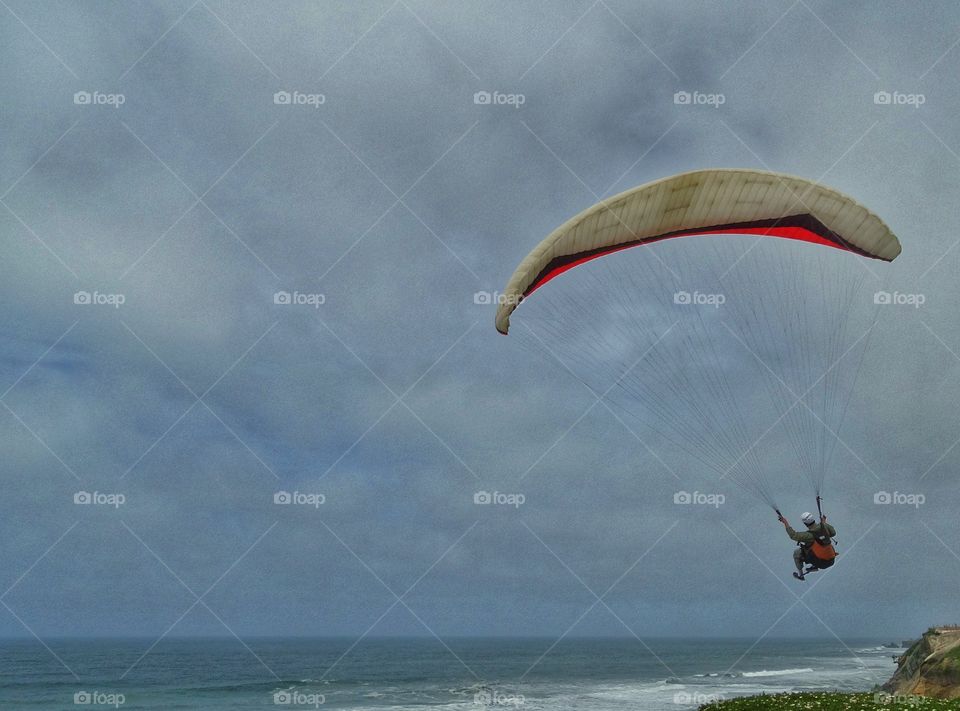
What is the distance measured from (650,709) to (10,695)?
133 feet

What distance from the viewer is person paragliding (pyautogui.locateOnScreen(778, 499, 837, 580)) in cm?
1307

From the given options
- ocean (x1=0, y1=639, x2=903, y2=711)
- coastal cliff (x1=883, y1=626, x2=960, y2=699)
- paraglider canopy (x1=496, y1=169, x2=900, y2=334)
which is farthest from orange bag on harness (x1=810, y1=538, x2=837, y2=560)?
ocean (x1=0, y1=639, x2=903, y2=711)

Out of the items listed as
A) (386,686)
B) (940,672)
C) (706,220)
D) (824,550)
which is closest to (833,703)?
(824,550)

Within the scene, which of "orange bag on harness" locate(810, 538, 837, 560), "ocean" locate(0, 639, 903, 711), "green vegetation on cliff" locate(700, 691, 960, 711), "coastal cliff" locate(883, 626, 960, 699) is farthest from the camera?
"ocean" locate(0, 639, 903, 711)

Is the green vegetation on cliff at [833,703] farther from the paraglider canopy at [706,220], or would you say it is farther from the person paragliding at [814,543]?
the paraglider canopy at [706,220]

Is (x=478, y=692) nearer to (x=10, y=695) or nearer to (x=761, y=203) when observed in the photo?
(x=10, y=695)

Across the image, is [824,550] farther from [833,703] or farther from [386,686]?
[386,686]

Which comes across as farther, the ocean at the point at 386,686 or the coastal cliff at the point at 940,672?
the ocean at the point at 386,686

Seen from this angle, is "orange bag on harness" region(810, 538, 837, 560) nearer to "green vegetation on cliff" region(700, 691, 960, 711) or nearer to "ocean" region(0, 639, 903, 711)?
"green vegetation on cliff" region(700, 691, 960, 711)

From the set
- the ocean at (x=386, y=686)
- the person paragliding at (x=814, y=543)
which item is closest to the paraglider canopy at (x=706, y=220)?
the person paragliding at (x=814, y=543)

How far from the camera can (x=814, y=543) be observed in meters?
13.3

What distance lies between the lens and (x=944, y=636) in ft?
73.6

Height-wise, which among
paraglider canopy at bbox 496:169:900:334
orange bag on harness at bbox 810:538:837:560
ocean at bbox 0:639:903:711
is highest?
paraglider canopy at bbox 496:169:900:334

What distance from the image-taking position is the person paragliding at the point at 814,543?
1307cm
